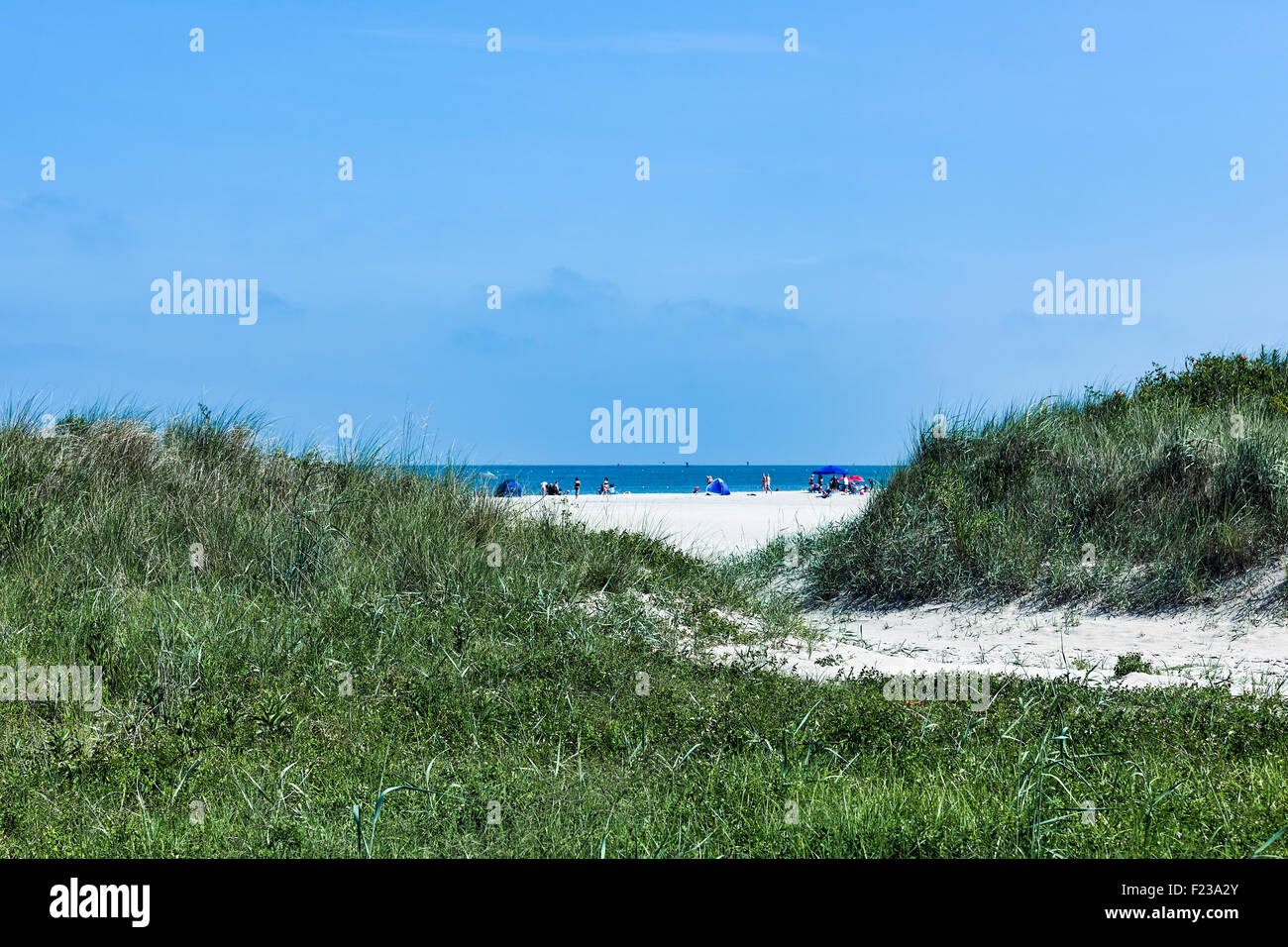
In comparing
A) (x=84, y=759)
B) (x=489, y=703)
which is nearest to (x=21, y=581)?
(x=84, y=759)

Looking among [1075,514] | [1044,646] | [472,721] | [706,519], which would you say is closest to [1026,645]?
[1044,646]

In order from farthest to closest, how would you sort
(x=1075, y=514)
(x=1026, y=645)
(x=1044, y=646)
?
(x=1075, y=514) < (x=1026, y=645) < (x=1044, y=646)

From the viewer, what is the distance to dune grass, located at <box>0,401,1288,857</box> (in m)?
4.16

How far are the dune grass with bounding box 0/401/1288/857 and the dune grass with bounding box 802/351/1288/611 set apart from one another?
286cm

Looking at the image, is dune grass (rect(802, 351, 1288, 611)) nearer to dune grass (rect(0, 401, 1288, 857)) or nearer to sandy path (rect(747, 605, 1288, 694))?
sandy path (rect(747, 605, 1288, 694))

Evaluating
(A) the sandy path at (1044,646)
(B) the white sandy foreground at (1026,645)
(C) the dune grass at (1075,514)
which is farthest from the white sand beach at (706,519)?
(A) the sandy path at (1044,646)

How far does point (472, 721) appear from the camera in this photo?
19.9 ft

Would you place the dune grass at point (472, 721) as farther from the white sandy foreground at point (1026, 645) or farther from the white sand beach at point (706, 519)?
the white sand beach at point (706, 519)

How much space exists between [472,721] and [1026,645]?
6600 millimetres

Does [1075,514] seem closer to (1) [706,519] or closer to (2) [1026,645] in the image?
(2) [1026,645]

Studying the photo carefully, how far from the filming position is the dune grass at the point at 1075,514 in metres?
11.4

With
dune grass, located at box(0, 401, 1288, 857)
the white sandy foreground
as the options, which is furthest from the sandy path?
dune grass, located at box(0, 401, 1288, 857)
